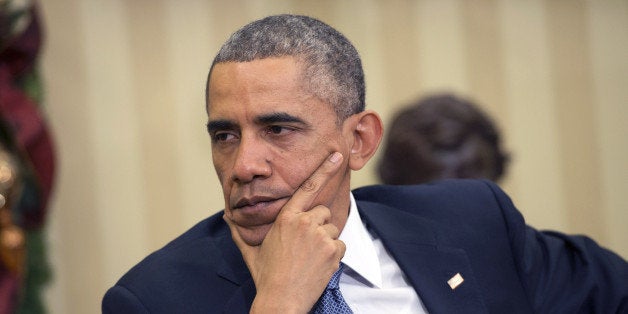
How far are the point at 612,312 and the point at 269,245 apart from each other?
112cm

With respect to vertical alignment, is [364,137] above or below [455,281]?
above

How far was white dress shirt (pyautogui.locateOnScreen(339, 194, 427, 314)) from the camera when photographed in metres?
2.44

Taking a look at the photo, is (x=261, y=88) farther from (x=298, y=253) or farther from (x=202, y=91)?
(x=202, y=91)

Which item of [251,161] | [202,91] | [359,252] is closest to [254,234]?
[251,161]

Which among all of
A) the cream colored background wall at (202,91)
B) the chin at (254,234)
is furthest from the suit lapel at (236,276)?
the cream colored background wall at (202,91)

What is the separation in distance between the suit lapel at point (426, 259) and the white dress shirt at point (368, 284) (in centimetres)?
4

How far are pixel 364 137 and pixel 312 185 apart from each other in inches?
11.1

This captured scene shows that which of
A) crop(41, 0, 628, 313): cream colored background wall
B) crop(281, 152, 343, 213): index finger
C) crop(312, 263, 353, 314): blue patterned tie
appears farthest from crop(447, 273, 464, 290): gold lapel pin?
crop(41, 0, 628, 313): cream colored background wall

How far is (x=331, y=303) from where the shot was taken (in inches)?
89.4

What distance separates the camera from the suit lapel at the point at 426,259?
2.48 meters

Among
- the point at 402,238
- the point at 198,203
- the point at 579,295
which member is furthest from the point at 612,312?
the point at 198,203

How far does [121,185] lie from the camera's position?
481cm

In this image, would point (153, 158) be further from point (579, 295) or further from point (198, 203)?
point (579, 295)

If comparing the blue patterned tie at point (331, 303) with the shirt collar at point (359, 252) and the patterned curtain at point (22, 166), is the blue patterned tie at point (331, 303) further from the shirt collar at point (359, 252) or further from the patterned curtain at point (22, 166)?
the patterned curtain at point (22, 166)
